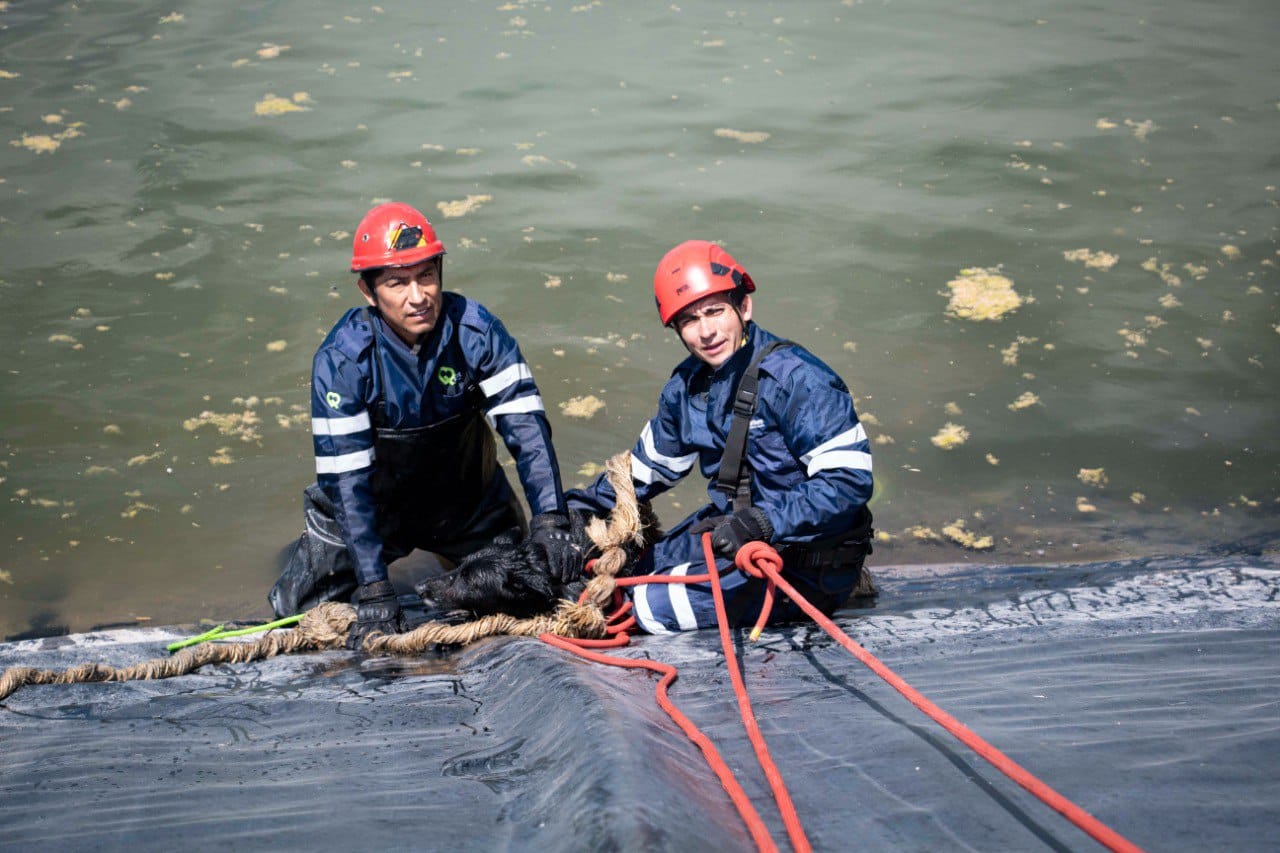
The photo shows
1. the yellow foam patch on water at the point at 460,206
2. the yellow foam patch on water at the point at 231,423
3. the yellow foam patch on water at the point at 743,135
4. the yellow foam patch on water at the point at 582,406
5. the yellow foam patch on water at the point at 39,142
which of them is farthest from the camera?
the yellow foam patch on water at the point at 743,135

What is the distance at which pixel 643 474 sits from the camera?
11.6 ft

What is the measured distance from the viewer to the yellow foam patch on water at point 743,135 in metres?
8.26

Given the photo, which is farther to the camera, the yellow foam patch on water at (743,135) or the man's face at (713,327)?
the yellow foam patch on water at (743,135)

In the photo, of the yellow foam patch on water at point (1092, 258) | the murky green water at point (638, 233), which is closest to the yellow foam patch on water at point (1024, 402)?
the murky green water at point (638, 233)

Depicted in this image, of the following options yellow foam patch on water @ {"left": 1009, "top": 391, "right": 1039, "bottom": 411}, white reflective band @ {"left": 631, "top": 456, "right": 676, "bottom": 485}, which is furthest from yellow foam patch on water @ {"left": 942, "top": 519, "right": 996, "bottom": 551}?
white reflective band @ {"left": 631, "top": 456, "right": 676, "bottom": 485}

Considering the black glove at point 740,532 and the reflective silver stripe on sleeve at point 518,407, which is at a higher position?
the reflective silver stripe on sleeve at point 518,407

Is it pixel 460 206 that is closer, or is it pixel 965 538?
pixel 965 538

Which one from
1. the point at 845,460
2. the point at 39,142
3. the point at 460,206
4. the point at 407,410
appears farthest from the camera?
the point at 39,142

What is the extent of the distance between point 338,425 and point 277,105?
639cm

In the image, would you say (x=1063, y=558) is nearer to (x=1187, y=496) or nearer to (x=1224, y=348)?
(x=1187, y=496)

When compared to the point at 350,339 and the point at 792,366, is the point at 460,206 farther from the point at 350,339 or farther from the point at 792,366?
the point at 792,366

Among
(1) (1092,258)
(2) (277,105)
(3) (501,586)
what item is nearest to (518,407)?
(3) (501,586)

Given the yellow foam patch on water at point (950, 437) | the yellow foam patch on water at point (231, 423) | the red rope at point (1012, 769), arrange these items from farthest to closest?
the yellow foam patch on water at point (231, 423)
the yellow foam patch on water at point (950, 437)
the red rope at point (1012, 769)

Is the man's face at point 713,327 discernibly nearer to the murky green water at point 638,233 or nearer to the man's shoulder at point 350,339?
the man's shoulder at point 350,339
